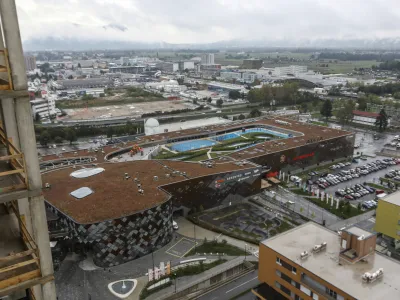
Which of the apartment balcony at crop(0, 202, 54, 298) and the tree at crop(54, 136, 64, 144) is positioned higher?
the apartment balcony at crop(0, 202, 54, 298)

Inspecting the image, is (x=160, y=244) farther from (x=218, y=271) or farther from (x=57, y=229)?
(x=57, y=229)

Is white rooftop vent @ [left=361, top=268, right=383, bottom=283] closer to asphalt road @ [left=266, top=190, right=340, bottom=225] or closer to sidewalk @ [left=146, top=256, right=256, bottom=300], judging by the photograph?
sidewalk @ [left=146, top=256, right=256, bottom=300]

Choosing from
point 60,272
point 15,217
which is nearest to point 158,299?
point 60,272

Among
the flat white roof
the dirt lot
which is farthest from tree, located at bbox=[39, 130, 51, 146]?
the flat white roof

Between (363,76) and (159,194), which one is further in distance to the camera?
(363,76)

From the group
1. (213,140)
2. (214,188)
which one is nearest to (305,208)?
(214,188)

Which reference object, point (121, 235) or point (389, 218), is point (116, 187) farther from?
point (389, 218)

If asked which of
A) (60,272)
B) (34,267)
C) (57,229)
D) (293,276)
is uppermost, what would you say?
(34,267)
